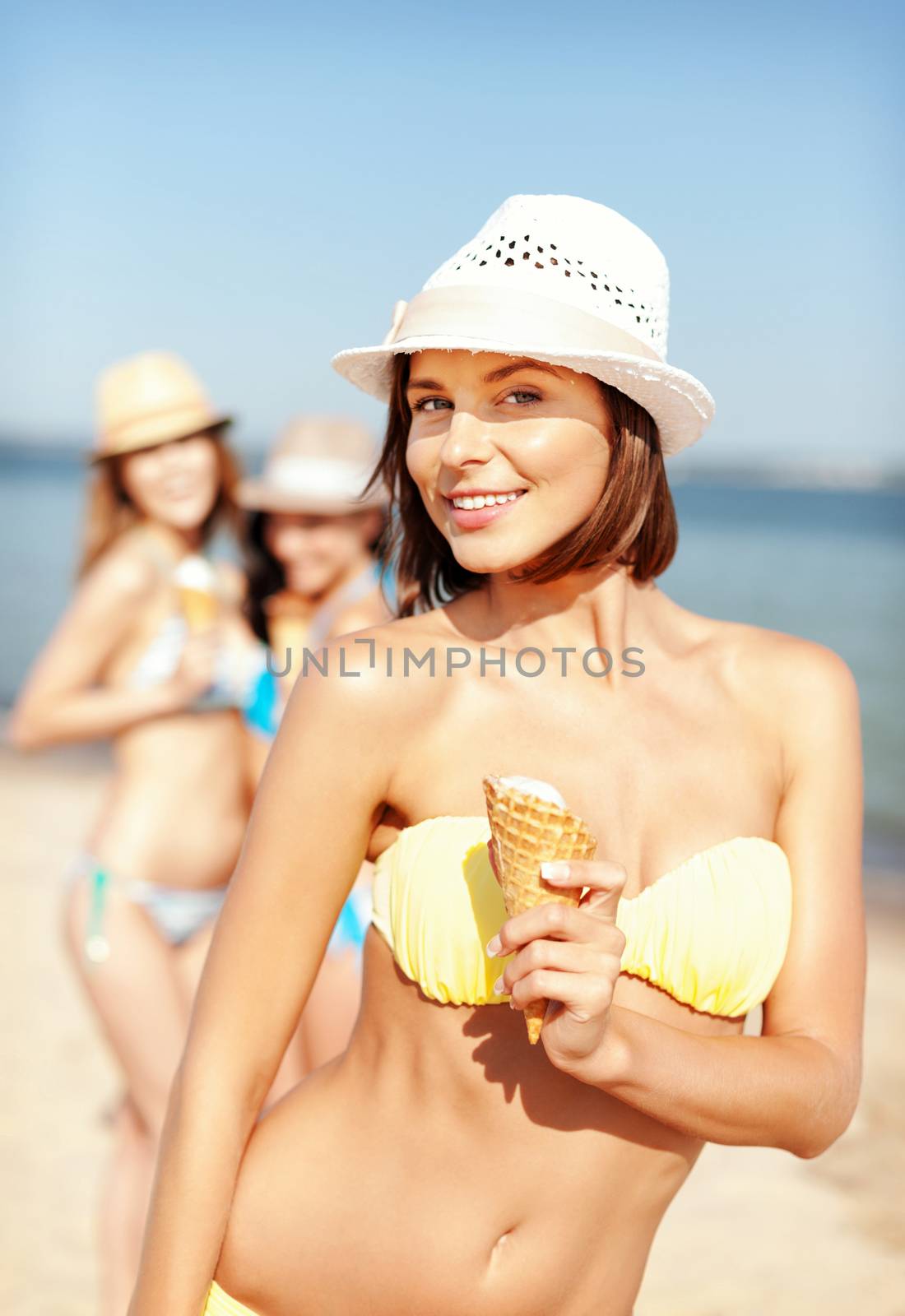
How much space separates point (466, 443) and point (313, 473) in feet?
10.9

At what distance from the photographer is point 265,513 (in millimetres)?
5289

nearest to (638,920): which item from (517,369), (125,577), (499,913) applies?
(499,913)

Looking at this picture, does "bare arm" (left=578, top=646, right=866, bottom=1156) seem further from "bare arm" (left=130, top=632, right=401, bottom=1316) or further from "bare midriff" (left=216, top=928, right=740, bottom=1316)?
"bare arm" (left=130, top=632, right=401, bottom=1316)

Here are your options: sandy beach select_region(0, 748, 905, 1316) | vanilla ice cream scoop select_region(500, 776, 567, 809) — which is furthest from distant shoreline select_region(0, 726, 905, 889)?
vanilla ice cream scoop select_region(500, 776, 567, 809)

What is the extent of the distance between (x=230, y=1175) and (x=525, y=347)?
4.23ft

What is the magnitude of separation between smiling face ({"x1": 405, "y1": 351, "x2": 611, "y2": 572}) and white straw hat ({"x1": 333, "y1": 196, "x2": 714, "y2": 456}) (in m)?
0.05

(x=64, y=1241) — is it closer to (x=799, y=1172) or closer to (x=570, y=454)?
(x=799, y=1172)

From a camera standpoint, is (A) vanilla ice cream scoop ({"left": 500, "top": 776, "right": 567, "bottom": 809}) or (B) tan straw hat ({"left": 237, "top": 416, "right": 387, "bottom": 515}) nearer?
(A) vanilla ice cream scoop ({"left": 500, "top": 776, "right": 567, "bottom": 809})

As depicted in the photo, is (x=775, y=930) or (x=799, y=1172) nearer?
(x=775, y=930)

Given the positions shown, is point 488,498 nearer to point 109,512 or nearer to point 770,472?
point 109,512

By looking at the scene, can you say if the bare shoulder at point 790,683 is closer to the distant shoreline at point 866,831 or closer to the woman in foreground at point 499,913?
the woman in foreground at point 499,913

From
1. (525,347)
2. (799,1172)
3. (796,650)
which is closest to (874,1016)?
(799,1172)

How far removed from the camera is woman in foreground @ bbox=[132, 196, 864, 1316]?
6.48 ft

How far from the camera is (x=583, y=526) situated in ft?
6.92
